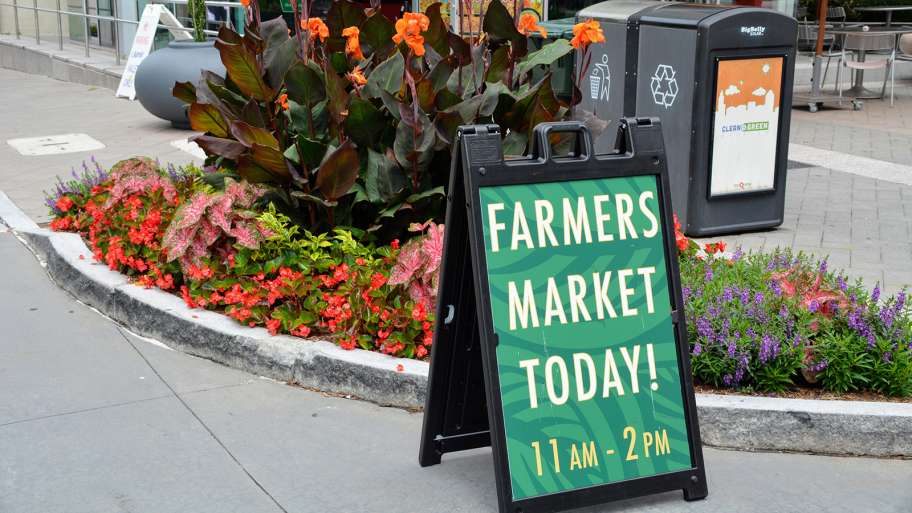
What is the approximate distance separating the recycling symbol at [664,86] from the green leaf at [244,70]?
2881 mm

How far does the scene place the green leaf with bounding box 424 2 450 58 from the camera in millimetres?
5617

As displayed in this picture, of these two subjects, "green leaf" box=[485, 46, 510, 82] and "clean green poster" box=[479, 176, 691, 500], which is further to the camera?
"green leaf" box=[485, 46, 510, 82]

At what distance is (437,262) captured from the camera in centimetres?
479

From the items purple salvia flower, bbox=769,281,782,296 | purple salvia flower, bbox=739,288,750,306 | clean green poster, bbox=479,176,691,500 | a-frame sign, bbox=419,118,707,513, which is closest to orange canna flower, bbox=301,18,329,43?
a-frame sign, bbox=419,118,707,513

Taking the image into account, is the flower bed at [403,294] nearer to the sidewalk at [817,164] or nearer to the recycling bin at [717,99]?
the sidewalk at [817,164]

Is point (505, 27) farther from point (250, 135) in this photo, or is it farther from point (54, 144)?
point (54, 144)

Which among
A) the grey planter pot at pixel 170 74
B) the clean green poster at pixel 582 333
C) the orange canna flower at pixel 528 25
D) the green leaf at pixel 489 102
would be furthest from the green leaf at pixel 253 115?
the grey planter pot at pixel 170 74

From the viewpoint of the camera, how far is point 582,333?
356cm

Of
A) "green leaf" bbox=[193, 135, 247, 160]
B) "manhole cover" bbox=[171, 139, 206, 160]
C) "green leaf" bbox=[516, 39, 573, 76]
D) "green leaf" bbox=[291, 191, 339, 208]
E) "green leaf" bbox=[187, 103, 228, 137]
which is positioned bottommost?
"manhole cover" bbox=[171, 139, 206, 160]

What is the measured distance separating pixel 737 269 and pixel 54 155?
7.29m

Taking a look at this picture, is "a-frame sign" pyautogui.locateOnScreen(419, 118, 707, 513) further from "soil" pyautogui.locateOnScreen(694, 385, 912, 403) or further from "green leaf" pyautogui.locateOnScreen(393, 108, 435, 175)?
"green leaf" pyautogui.locateOnScreen(393, 108, 435, 175)

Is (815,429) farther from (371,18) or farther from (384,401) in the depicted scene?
(371,18)

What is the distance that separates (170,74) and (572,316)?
8491mm

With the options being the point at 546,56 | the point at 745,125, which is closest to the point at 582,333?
the point at 546,56
